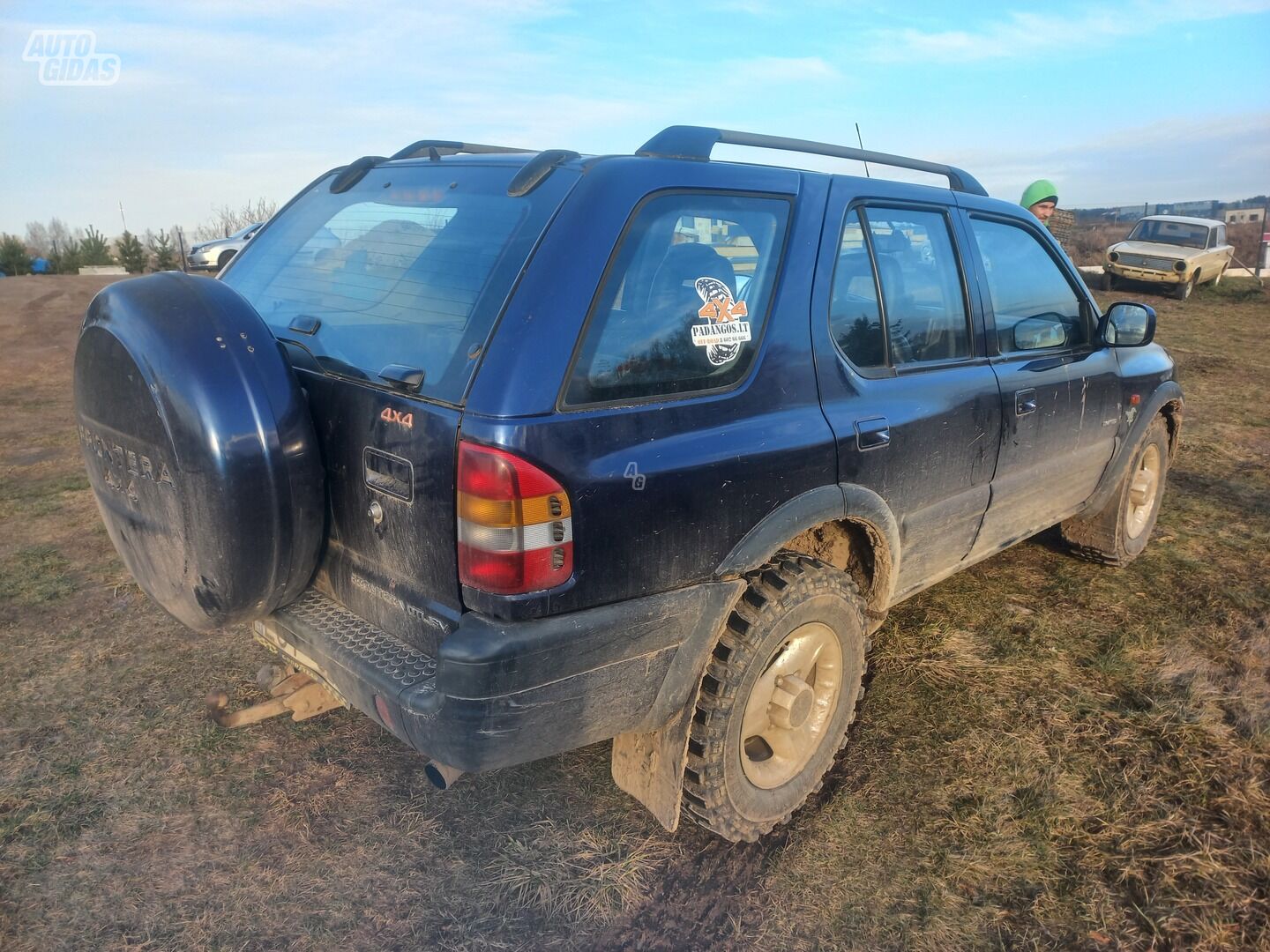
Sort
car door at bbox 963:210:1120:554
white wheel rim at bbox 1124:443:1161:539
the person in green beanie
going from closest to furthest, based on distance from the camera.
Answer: car door at bbox 963:210:1120:554 < white wheel rim at bbox 1124:443:1161:539 < the person in green beanie

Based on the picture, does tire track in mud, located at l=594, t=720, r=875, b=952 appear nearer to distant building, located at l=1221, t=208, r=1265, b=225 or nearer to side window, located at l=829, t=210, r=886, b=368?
side window, located at l=829, t=210, r=886, b=368

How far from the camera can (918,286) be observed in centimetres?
302

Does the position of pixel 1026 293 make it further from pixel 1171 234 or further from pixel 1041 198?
pixel 1171 234

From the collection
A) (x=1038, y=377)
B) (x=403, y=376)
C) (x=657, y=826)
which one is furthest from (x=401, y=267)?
(x=1038, y=377)

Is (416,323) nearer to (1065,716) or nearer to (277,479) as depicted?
(277,479)

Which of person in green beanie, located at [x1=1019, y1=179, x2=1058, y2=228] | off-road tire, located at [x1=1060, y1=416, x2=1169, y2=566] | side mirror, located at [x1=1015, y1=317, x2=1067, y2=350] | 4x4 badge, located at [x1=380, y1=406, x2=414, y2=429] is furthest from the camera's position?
person in green beanie, located at [x1=1019, y1=179, x2=1058, y2=228]

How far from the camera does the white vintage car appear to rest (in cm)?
1730

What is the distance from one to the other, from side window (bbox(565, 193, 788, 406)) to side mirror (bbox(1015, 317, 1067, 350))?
146cm

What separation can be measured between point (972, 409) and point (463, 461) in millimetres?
1978

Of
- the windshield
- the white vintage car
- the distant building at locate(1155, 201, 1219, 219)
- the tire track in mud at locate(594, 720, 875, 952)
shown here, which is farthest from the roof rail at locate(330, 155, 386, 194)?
the distant building at locate(1155, 201, 1219, 219)

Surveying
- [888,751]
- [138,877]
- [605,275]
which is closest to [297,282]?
[605,275]

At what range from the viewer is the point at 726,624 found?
7.97ft

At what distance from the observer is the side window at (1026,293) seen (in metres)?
3.38

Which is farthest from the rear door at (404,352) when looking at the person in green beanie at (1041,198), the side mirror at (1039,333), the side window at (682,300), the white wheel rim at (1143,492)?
the person in green beanie at (1041,198)
